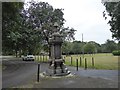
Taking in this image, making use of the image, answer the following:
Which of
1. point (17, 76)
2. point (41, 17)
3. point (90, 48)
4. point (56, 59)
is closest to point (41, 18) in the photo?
point (41, 17)

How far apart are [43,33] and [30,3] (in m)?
5.82

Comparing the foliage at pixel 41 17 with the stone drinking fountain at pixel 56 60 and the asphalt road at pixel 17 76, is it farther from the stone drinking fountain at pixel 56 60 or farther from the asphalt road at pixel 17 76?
the stone drinking fountain at pixel 56 60

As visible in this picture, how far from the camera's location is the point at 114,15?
20.7 m

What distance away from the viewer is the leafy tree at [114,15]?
19.7 m

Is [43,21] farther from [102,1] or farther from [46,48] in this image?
[102,1]

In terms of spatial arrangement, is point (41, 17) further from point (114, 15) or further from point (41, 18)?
point (114, 15)

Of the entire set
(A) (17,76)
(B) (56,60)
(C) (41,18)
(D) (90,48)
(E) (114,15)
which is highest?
(C) (41,18)

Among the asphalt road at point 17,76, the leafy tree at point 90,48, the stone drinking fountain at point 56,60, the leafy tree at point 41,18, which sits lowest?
the asphalt road at point 17,76

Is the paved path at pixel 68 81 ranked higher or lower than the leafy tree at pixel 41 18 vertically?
lower

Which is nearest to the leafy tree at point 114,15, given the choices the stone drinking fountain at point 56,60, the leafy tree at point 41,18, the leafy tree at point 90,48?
the stone drinking fountain at point 56,60

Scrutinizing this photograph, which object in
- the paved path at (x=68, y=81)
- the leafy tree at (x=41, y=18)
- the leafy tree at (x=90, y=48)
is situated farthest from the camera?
the leafy tree at (x=90, y=48)

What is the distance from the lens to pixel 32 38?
41.2 meters

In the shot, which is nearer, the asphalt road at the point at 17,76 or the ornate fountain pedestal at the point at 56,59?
the asphalt road at the point at 17,76

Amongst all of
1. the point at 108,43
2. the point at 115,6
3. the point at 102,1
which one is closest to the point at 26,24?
the point at 102,1
